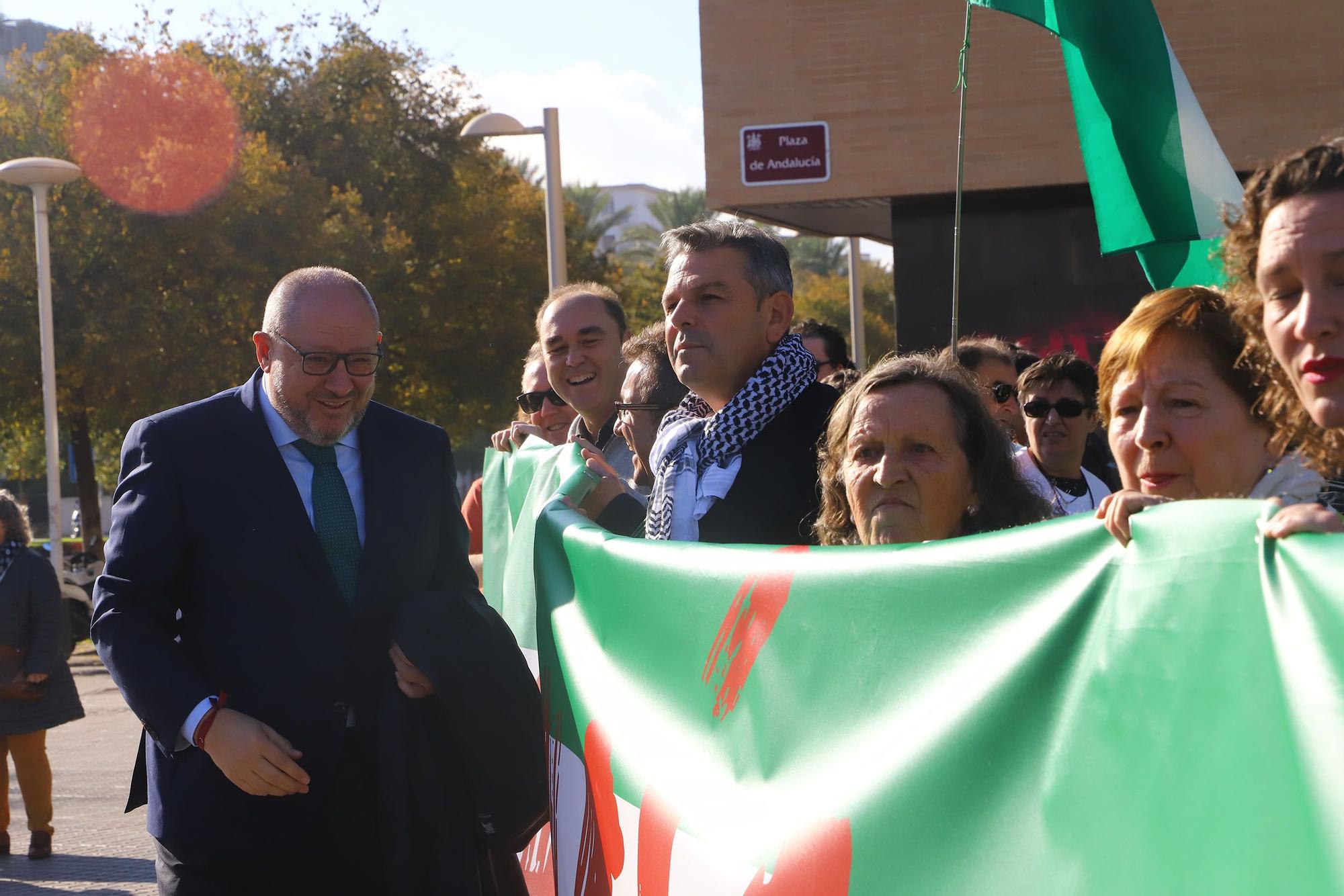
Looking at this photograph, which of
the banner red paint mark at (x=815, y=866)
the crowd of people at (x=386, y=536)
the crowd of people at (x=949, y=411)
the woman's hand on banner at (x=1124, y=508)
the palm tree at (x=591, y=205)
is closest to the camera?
the woman's hand on banner at (x=1124, y=508)

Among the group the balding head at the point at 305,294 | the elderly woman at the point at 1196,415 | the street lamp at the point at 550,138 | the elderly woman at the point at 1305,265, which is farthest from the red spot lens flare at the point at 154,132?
the elderly woman at the point at 1305,265

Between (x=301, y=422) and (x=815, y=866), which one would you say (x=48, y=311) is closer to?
(x=301, y=422)

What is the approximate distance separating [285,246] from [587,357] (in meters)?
19.6

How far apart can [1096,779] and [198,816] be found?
220cm

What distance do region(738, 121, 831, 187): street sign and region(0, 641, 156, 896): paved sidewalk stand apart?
659cm

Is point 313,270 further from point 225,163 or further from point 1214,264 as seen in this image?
point 225,163

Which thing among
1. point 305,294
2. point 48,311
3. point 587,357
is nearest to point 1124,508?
point 305,294

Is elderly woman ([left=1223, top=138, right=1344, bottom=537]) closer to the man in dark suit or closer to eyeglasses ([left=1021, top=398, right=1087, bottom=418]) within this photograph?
the man in dark suit

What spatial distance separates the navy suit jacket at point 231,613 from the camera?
3322 millimetres

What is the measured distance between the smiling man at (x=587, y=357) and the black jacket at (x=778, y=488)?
1.55m

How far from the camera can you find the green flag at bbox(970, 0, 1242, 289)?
446 centimetres

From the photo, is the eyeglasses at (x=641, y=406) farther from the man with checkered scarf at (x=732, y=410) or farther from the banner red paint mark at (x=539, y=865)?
the banner red paint mark at (x=539, y=865)

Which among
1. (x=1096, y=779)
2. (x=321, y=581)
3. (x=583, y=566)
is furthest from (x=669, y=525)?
(x=1096, y=779)

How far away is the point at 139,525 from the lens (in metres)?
3.39
